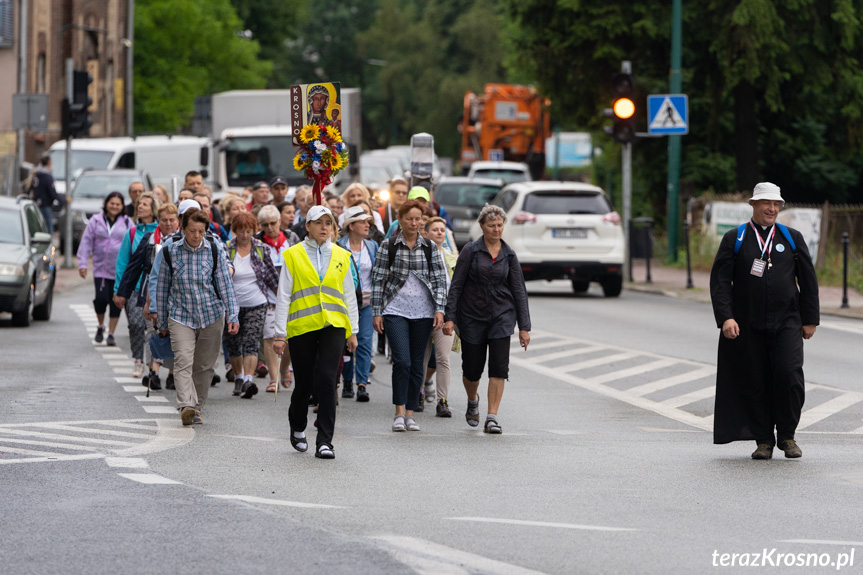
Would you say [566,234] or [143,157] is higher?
[143,157]

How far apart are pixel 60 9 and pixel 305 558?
50.8m

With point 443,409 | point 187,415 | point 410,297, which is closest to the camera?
point 187,415

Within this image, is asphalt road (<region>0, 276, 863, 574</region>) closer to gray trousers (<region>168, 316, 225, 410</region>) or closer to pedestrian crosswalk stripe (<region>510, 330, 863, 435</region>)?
pedestrian crosswalk stripe (<region>510, 330, 863, 435</region>)

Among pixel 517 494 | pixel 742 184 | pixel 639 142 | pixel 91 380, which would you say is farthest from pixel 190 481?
pixel 639 142

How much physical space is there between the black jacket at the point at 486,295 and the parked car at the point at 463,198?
61.9ft

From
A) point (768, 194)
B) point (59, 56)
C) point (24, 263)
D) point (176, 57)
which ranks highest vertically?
point (176, 57)

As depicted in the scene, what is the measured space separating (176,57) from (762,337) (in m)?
50.3

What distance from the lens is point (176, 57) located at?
58.8 metres

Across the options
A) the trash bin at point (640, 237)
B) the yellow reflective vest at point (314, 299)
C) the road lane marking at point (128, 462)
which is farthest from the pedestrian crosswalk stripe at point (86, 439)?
the trash bin at point (640, 237)

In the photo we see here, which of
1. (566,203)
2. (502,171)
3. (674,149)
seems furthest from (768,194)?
(502,171)

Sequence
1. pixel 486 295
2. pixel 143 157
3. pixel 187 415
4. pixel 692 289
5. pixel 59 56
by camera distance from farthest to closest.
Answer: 1. pixel 59 56
2. pixel 143 157
3. pixel 692 289
4. pixel 486 295
5. pixel 187 415

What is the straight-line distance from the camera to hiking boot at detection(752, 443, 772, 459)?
1031cm

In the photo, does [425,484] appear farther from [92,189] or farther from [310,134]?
[92,189]

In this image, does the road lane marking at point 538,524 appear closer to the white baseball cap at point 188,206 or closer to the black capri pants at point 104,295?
the white baseball cap at point 188,206
